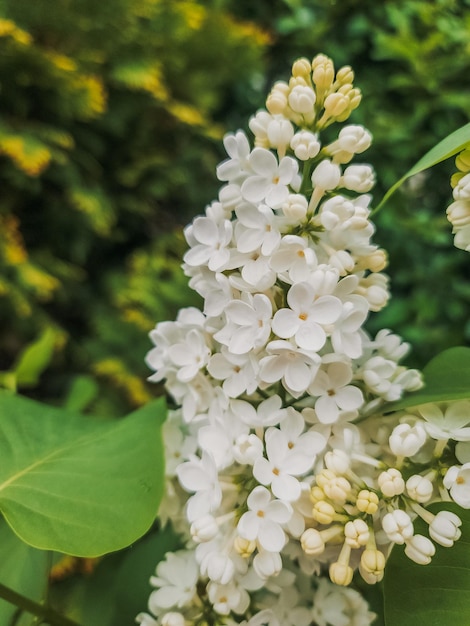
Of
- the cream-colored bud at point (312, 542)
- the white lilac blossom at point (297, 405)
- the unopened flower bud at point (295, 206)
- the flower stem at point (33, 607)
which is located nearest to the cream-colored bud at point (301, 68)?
the white lilac blossom at point (297, 405)

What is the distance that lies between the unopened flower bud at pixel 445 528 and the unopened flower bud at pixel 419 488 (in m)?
0.01

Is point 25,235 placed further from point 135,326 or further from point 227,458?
point 227,458

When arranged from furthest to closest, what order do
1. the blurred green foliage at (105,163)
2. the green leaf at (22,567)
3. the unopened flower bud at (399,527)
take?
the blurred green foliage at (105,163) → the green leaf at (22,567) → the unopened flower bud at (399,527)

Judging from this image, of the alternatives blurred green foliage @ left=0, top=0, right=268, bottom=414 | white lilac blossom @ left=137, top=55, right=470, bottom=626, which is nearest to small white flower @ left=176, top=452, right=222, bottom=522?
white lilac blossom @ left=137, top=55, right=470, bottom=626

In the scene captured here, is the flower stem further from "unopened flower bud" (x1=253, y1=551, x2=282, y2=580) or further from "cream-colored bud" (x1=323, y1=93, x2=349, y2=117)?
"cream-colored bud" (x1=323, y1=93, x2=349, y2=117)

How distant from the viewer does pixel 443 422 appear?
36cm

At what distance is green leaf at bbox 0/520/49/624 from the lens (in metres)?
0.45

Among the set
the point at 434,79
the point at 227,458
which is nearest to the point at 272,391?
the point at 227,458

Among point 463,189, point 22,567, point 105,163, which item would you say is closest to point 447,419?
point 463,189

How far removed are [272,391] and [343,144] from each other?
0.18 meters

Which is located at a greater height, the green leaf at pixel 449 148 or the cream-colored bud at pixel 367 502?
the green leaf at pixel 449 148

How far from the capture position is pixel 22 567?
46cm

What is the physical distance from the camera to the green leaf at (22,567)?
1.47 feet

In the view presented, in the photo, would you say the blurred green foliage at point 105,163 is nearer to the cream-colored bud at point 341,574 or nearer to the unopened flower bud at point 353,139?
the unopened flower bud at point 353,139
